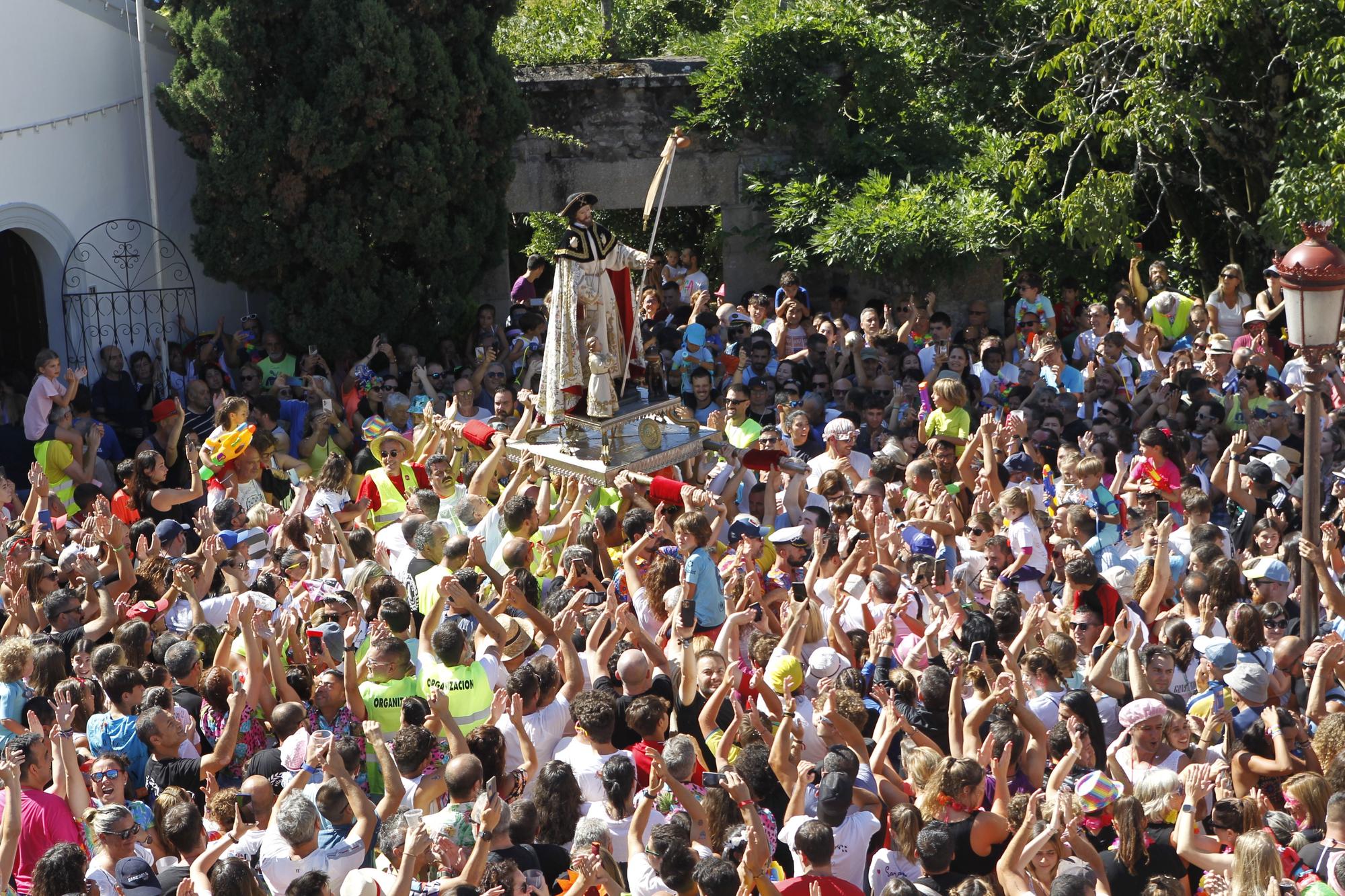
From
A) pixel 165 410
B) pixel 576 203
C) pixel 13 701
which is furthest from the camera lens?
pixel 165 410

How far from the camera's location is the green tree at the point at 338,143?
1399cm

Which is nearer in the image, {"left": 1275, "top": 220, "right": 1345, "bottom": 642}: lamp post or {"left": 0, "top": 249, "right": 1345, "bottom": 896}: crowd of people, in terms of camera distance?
{"left": 0, "top": 249, "right": 1345, "bottom": 896}: crowd of people

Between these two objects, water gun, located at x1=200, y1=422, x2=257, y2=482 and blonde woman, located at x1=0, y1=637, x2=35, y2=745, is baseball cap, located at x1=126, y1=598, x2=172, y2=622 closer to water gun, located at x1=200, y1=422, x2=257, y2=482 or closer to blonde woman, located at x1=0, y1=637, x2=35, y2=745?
blonde woman, located at x1=0, y1=637, x2=35, y2=745

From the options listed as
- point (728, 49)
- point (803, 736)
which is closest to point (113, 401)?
point (728, 49)

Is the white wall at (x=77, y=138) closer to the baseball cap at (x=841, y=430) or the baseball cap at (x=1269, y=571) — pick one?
the baseball cap at (x=841, y=430)

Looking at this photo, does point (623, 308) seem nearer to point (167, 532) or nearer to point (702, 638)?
point (167, 532)

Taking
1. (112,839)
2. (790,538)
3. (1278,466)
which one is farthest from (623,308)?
(112,839)

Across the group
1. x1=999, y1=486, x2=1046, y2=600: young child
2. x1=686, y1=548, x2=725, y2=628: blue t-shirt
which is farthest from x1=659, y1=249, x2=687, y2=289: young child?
x1=686, y1=548, x2=725, y2=628: blue t-shirt

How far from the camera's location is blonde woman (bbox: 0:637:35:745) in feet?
24.3

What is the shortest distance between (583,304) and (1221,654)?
493 cm

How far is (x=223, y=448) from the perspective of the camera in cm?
1089

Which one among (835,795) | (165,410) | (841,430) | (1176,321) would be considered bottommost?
(835,795)

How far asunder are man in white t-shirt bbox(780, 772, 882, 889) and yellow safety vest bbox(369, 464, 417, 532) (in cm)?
487

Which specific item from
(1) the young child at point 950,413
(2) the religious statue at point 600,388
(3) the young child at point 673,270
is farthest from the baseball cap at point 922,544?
(3) the young child at point 673,270
